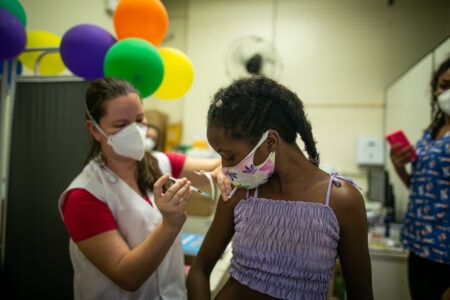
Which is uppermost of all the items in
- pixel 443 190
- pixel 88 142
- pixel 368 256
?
pixel 88 142

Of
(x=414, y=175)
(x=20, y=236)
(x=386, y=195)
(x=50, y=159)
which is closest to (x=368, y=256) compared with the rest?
(x=414, y=175)

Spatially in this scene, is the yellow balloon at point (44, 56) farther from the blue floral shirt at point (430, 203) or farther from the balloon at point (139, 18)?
A: the blue floral shirt at point (430, 203)

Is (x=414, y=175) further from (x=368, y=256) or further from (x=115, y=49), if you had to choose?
(x=115, y=49)

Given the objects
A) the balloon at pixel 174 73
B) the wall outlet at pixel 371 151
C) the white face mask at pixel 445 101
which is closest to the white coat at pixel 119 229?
the balloon at pixel 174 73

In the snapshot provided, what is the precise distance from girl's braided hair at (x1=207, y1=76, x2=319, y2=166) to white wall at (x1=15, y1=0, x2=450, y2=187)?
7.02 feet

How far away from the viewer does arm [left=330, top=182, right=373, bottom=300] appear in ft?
2.43

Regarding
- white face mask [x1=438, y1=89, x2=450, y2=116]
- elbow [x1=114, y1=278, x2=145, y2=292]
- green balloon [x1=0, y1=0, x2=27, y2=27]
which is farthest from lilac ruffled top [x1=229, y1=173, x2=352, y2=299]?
green balloon [x1=0, y1=0, x2=27, y2=27]

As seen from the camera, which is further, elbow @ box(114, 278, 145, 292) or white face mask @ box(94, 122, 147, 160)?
white face mask @ box(94, 122, 147, 160)

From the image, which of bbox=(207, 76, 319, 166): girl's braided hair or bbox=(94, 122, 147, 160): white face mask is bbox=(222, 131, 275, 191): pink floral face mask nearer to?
bbox=(207, 76, 319, 166): girl's braided hair

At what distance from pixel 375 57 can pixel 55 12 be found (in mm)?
2823

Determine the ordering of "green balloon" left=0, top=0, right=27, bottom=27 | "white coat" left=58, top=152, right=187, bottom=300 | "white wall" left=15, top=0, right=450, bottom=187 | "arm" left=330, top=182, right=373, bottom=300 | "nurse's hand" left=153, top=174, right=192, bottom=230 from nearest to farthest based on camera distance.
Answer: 1. "arm" left=330, top=182, right=373, bottom=300
2. "nurse's hand" left=153, top=174, right=192, bottom=230
3. "white coat" left=58, top=152, right=187, bottom=300
4. "green balloon" left=0, top=0, right=27, bottom=27
5. "white wall" left=15, top=0, right=450, bottom=187

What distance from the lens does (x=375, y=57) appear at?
293cm

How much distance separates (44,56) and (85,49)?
35cm

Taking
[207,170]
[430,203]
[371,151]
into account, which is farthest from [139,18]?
[371,151]
